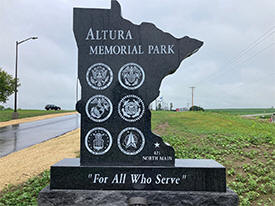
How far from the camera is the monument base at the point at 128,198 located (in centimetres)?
371

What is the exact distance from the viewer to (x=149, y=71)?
170 inches

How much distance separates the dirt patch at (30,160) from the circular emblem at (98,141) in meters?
3.04

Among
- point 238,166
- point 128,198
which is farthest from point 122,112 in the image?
point 238,166

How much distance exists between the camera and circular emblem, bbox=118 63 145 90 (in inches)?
169

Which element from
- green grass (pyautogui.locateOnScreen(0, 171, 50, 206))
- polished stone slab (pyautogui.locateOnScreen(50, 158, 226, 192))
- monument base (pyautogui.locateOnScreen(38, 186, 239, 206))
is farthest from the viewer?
green grass (pyautogui.locateOnScreen(0, 171, 50, 206))

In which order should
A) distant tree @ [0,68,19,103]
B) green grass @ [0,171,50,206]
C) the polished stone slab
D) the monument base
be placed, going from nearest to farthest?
1. the monument base
2. the polished stone slab
3. green grass @ [0,171,50,206]
4. distant tree @ [0,68,19,103]

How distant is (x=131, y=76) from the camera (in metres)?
4.28

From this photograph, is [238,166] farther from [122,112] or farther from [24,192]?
[24,192]

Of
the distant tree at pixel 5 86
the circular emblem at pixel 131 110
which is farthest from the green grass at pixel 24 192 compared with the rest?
the distant tree at pixel 5 86

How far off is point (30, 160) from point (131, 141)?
5.23 metres

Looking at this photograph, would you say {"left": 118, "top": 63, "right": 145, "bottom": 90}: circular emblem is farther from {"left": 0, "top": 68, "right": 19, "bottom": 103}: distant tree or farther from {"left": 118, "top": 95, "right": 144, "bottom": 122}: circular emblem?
{"left": 0, "top": 68, "right": 19, "bottom": 103}: distant tree

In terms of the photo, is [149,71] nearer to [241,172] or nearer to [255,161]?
[241,172]

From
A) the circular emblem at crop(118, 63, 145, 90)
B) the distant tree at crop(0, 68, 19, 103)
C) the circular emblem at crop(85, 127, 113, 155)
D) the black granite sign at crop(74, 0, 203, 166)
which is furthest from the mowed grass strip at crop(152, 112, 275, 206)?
the distant tree at crop(0, 68, 19, 103)

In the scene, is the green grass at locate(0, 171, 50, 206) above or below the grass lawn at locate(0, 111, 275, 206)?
below
